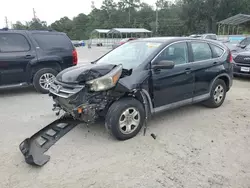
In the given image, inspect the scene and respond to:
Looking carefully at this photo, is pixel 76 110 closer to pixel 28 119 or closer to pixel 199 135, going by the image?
pixel 28 119

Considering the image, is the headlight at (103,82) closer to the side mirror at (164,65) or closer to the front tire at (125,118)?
the front tire at (125,118)

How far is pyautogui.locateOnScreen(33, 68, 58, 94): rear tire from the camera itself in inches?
255

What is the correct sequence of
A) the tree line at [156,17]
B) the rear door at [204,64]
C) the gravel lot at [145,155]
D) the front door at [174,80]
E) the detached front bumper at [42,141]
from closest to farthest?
the gravel lot at [145,155] < the detached front bumper at [42,141] < the front door at [174,80] < the rear door at [204,64] < the tree line at [156,17]

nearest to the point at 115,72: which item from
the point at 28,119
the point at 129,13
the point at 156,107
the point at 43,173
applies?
the point at 156,107

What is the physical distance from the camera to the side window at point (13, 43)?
6.16m

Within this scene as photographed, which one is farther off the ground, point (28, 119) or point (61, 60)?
point (61, 60)

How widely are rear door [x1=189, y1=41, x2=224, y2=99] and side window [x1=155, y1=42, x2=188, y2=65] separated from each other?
22cm

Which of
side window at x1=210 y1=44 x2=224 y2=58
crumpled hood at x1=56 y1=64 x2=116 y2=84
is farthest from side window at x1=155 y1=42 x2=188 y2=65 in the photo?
crumpled hood at x1=56 y1=64 x2=116 y2=84

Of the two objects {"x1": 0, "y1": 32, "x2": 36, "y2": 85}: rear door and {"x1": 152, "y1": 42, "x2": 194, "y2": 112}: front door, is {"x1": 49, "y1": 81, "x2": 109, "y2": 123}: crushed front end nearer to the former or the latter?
{"x1": 152, "y1": 42, "x2": 194, "y2": 112}: front door

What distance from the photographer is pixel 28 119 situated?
473 cm

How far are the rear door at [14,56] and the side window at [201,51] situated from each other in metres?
4.34

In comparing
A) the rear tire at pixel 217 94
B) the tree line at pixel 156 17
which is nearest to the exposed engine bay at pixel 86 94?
the rear tire at pixel 217 94

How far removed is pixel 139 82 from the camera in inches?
149

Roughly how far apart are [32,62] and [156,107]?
4030 millimetres
